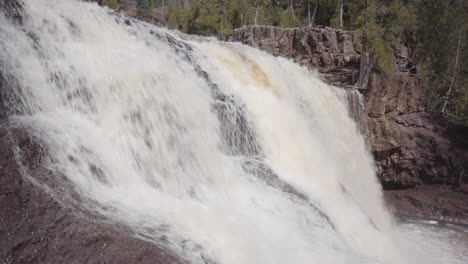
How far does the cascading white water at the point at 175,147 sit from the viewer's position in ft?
12.5

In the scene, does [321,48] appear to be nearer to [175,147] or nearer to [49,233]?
[175,147]

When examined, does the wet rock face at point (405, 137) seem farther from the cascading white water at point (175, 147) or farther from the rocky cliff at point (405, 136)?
the cascading white water at point (175, 147)

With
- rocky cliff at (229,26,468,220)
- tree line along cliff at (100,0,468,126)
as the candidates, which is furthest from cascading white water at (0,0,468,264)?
tree line along cliff at (100,0,468,126)

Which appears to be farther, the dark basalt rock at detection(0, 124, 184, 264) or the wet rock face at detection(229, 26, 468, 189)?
the wet rock face at detection(229, 26, 468, 189)

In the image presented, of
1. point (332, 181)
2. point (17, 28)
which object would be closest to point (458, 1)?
point (332, 181)

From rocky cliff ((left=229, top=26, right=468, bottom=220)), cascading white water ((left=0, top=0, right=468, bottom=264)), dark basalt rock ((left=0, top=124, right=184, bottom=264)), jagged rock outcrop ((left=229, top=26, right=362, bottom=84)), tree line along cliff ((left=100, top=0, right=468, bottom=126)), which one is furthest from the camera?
jagged rock outcrop ((left=229, top=26, right=362, bottom=84))

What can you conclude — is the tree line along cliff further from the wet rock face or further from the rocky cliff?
the wet rock face

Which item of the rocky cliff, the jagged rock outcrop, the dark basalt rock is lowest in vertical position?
the rocky cliff

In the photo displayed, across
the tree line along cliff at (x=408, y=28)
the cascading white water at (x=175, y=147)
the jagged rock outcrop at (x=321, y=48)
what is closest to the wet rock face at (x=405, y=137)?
the jagged rock outcrop at (x=321, y=48)

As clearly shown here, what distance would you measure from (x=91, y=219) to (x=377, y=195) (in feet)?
33.4

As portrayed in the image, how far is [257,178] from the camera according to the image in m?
5.80

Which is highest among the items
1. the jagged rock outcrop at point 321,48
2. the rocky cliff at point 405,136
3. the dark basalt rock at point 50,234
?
the jagged rock outcrop at point 321,48

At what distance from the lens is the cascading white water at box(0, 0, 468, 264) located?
3824mm

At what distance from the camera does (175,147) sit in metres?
5.36
